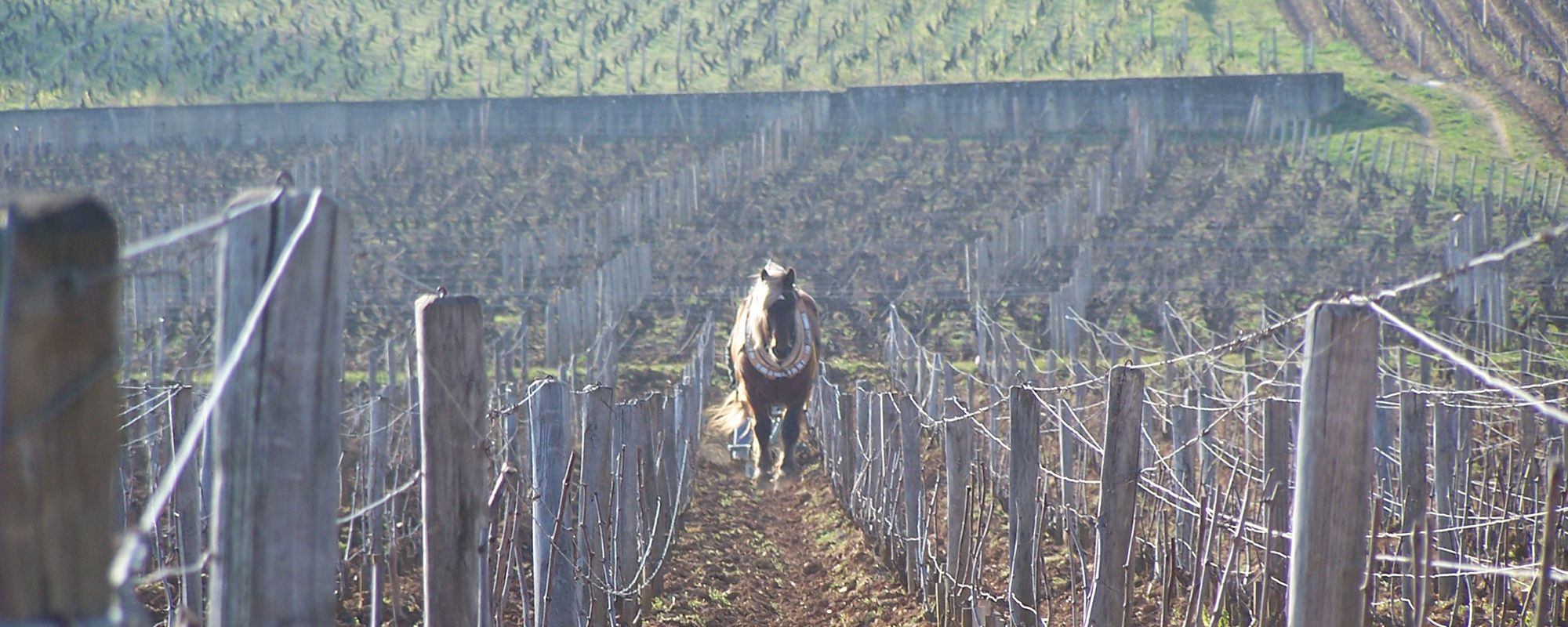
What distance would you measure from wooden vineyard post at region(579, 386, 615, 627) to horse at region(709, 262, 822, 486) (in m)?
3.56

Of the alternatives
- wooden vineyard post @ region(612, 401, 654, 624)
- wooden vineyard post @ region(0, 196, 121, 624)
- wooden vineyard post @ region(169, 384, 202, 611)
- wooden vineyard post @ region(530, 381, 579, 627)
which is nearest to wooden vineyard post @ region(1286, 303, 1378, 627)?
wooden vineyard post @ region(0, 196, 121, 624)

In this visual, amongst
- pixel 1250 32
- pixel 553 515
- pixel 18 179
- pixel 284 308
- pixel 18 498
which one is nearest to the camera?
pixel 18 498

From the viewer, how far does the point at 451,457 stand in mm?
3383

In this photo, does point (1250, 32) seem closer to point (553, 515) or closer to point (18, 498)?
point (553, 515)

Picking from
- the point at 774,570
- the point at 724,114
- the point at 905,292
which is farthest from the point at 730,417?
the point at 724,114

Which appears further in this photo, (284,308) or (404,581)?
(404,581)

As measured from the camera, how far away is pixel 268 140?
3316 centimetres

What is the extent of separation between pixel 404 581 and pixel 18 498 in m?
7.49

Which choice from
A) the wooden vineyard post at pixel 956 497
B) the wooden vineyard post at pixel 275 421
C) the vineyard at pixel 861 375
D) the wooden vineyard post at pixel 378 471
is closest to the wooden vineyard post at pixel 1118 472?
the vineyard at pixel 861 375

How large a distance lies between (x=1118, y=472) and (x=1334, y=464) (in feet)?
5.43

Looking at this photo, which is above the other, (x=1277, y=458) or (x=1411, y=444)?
(x=1277, y=458)

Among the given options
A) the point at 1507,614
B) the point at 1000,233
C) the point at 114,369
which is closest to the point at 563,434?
the point at 114,369

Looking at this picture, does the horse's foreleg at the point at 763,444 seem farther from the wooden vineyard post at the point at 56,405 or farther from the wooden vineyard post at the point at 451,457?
the wooden vineyard post at the point at 56,405

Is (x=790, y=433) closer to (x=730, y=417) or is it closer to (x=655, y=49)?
(x=730, y=417)
